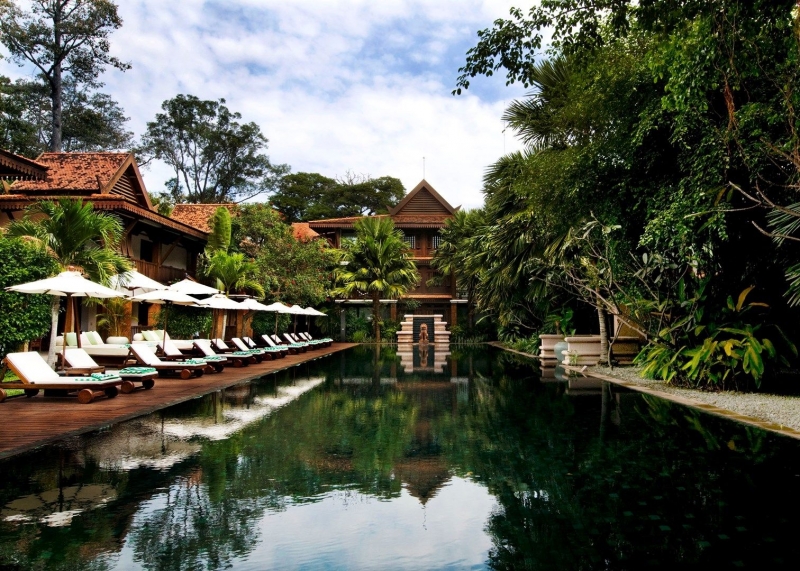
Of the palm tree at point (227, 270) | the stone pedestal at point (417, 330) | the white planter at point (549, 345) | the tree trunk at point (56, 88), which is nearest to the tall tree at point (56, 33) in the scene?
the tree trunk at point (56, 88)

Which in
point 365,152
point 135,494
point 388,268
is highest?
point 365,152

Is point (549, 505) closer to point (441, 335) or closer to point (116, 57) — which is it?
point (441, 335)

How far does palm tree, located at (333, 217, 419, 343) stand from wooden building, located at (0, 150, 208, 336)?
9.31 metres

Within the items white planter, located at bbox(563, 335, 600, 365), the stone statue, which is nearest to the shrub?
white planter, located at bbox(563, 335, 600, 365)

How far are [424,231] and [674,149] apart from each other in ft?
103

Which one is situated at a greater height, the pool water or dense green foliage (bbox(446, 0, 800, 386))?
dense green foliage (bbox(446, 0, 800, 386))

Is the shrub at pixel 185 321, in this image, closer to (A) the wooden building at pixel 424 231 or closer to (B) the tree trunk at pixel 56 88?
(B) the tree trunk at pixel 56 88

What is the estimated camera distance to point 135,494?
5.00 m

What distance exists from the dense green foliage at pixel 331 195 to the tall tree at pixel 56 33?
60.1 ft

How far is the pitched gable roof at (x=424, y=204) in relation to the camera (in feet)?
136

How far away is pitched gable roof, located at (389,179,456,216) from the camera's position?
41.5 m

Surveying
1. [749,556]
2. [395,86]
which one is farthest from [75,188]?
[749,556]

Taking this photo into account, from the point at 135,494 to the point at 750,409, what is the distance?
8.53 m

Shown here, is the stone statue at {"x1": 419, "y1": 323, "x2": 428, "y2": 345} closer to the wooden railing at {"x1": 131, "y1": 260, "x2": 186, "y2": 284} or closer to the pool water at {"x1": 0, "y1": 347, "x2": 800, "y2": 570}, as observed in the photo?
the wooden railing at {"x1": 131, "y1": 260, "x2": 186, "y2": 284}
